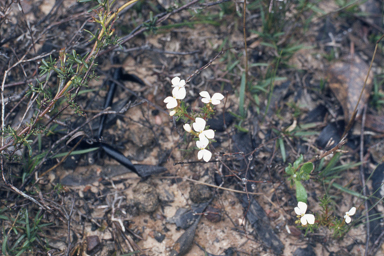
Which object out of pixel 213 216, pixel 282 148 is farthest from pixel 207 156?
pixel 282 148

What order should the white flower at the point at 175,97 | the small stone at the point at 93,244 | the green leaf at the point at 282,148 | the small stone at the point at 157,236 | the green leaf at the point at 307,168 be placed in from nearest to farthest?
the white flower at the point at 175,97
the green leaf at the point at 307,168
the small stone at the point at 93,244
the small stone at the point at 157,236
the green leaf at the point at 282,148

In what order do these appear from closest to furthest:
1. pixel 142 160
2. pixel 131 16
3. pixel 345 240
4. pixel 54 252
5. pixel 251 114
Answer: pixel 54 252
pixel 345 240
pixel 142 160
pixel 251 114
pixel 131 16

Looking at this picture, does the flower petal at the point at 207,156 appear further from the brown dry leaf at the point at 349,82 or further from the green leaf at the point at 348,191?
the brown dry leaf at the point at 349,82

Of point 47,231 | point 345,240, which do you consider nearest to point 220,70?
point 345,240

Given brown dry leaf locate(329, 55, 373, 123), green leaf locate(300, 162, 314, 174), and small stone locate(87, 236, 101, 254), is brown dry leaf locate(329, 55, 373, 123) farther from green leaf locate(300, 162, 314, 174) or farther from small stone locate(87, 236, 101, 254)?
small stone locate(87, 236, 101, 254)

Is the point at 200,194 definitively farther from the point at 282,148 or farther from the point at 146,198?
the point at 282,148

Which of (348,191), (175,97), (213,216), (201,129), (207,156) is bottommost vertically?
(348,191)

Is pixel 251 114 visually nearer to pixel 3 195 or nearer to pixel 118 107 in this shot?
pixel 118 107

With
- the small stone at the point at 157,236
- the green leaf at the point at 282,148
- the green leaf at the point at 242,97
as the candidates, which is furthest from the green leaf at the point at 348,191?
the small stone at the point at 157,236

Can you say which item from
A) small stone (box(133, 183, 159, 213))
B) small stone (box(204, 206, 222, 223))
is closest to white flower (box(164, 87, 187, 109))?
small stone (box(133, 183, 159, 213))
